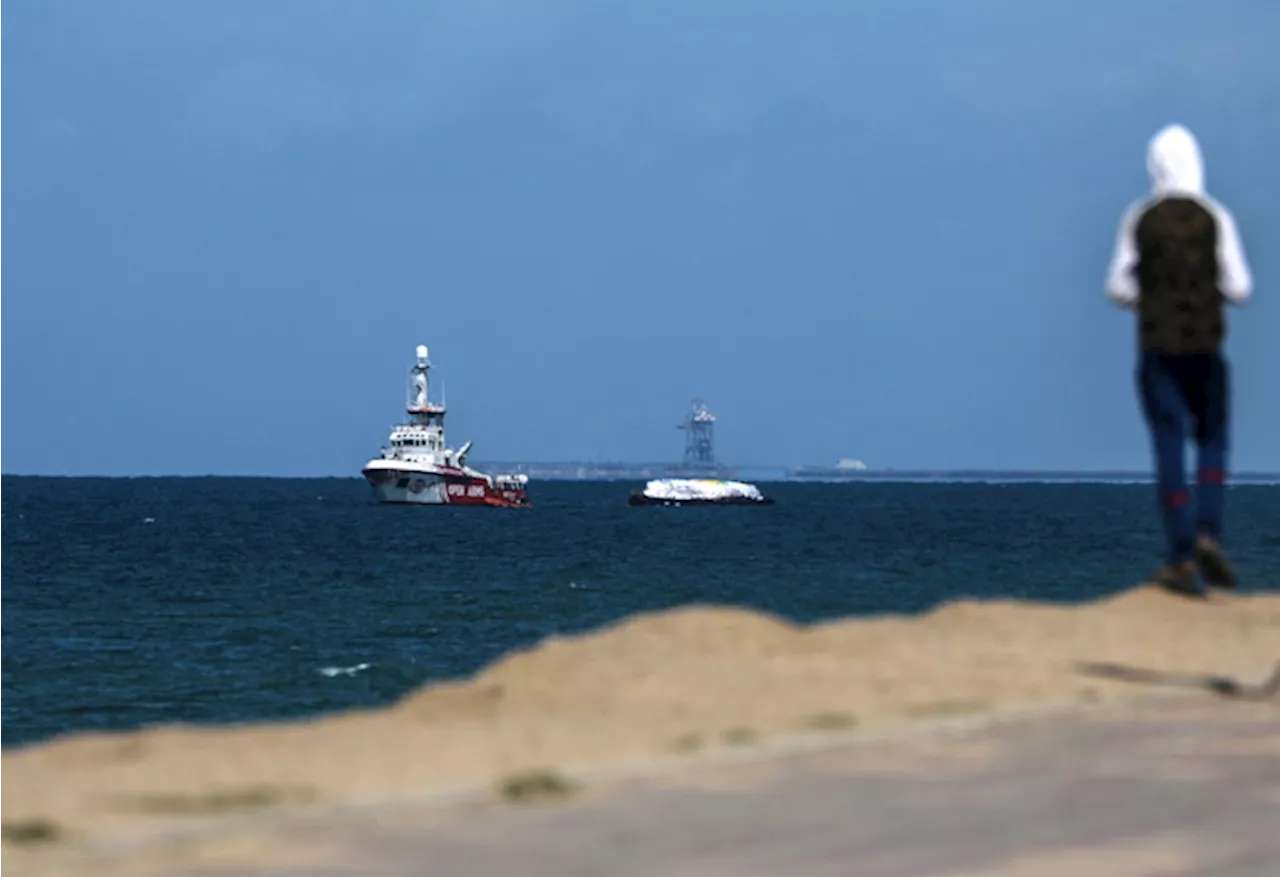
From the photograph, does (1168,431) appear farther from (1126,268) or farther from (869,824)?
(869,824)

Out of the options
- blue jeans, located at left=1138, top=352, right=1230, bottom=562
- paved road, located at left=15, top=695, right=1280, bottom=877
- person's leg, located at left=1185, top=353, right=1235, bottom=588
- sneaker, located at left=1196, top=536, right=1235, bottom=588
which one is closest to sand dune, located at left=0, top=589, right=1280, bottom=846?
sneaker, located at left=1196, top=536, right=1235, bottom=588

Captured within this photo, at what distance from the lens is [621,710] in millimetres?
9984

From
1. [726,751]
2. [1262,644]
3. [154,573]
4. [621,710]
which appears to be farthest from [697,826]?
[154,573]

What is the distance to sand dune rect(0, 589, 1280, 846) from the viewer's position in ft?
26.7

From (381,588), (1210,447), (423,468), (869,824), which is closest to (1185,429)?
(1210,447)

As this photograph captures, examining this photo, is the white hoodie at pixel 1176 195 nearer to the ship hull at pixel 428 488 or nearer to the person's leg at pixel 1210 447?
the person's leg at pixel 1210 447

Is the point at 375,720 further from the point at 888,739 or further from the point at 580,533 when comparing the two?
the point at 580,533

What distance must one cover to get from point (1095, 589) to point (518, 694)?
4884cm

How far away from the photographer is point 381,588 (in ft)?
224

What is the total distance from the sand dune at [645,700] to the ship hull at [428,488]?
156261 mm

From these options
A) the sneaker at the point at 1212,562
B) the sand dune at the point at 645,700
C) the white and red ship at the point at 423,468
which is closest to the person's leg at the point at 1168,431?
the sneaker at the point at 1212,562

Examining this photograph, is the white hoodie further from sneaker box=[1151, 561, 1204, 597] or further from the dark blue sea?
the dark blue sea

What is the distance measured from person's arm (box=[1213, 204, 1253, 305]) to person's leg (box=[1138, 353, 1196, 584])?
517 mm

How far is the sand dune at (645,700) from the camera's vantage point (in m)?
8.14
